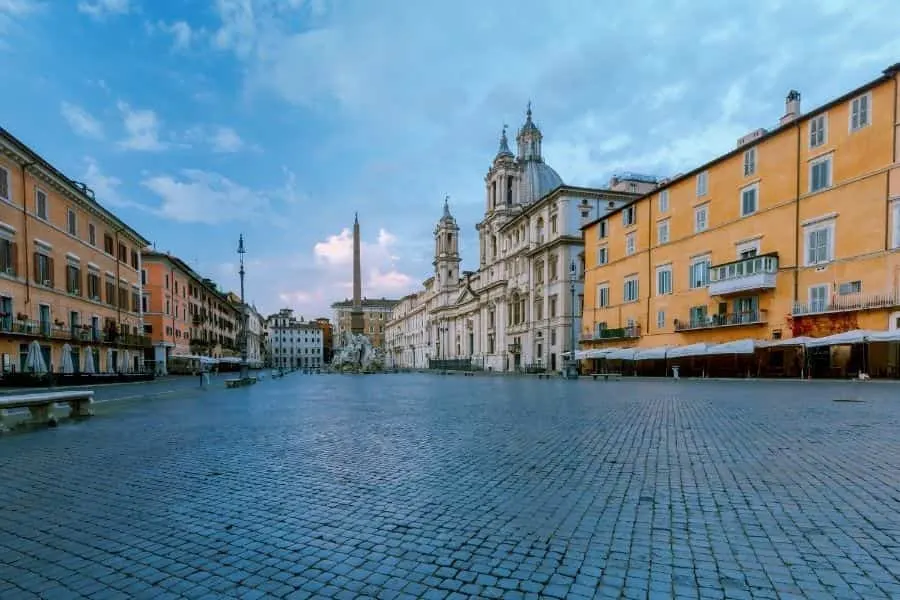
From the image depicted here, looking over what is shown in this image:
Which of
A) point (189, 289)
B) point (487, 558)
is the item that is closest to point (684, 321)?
point (487, 558)

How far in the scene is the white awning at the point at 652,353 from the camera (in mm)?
33344

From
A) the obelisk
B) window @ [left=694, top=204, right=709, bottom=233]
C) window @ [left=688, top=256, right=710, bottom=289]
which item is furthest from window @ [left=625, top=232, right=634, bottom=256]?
the obelisk

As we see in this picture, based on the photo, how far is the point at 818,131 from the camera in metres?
26.7

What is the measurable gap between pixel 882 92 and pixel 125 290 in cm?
4964

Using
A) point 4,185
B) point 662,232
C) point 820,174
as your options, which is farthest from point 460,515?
point 662,232

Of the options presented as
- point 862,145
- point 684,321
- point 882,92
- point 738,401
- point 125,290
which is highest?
point 882,92

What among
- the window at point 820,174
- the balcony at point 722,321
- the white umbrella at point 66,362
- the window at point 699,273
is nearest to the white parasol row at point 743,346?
the balcony at point 722,321

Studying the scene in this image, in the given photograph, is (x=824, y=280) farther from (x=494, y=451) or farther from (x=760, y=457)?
(x=494, y=451)

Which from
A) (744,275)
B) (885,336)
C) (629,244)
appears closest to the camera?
(885,336)

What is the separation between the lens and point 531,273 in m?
55.6

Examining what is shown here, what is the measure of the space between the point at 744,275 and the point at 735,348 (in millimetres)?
4428

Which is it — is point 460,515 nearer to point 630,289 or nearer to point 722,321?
point 722,321

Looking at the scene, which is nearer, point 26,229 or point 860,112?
point 860,112

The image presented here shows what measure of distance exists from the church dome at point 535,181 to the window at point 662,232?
30021 mm
